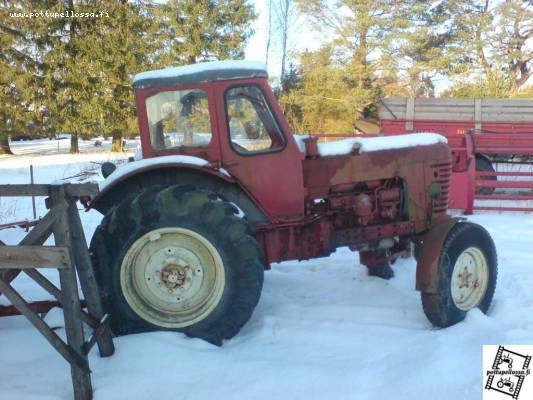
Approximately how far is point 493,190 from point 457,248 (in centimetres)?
680

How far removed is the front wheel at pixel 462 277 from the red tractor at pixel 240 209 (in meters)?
0.01

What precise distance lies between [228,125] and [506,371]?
2531 mm

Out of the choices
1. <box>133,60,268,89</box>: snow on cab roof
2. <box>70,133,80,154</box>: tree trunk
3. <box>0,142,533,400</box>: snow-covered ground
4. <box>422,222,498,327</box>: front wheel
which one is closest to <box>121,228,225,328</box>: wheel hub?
<box>0,142,533,400</box>: snow-covered ground

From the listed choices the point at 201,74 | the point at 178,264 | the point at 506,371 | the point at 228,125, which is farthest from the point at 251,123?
the point at 506,371

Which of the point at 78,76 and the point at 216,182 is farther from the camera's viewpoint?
the point at 78,76

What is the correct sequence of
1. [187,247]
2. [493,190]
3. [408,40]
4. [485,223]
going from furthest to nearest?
1. [408,40]
2. [493,190]
3. [485,223]
4. [187,247]

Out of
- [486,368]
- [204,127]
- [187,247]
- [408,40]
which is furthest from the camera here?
[408,40]

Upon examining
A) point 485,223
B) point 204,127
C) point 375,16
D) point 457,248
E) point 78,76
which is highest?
point 375,16

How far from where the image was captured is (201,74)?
3629mm

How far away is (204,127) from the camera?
3729 mm

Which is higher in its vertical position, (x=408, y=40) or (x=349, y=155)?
(x=408, y=40)

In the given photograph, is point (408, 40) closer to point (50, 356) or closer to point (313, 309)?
point (313, 309)

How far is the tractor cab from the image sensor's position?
3.66 m

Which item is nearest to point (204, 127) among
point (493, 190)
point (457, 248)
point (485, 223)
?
point (457, 248)
